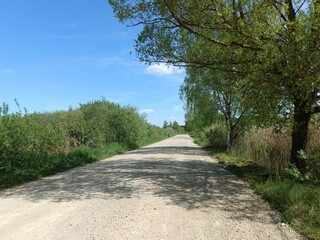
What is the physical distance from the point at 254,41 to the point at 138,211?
5207 mm

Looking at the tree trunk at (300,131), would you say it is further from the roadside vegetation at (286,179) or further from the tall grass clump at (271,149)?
the tall grass clump at (271,149)

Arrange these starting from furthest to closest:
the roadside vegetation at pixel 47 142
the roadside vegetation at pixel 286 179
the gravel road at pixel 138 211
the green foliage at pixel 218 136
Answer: the green foliage at pixel 218 136 → the roadside vegetation at pixel 47 142 → the roadside vegetation at pixel 286 179 → the gravel road at pixel 138 211

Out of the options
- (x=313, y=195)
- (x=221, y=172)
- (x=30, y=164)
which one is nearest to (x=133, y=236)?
(x=313, y=195)

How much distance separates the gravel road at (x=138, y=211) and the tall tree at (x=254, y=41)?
3070 millimetres

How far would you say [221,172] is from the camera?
13.7 metres

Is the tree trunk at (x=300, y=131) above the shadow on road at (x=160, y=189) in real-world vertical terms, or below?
above

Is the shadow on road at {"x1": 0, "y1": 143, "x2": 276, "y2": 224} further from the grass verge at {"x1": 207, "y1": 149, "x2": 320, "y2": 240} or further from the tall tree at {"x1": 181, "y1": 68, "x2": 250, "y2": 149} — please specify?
the tall tree at {"x1": 181, "y1": 68, "x2": 250, "y2": 149}

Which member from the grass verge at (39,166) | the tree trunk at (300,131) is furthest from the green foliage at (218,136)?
the tree trunk at (300,131)

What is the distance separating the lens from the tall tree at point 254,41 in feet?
27.0

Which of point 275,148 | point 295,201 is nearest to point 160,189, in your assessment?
point 295,201

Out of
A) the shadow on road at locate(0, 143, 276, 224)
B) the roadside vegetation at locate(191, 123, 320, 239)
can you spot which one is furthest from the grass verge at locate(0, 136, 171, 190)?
the roadside vegetation at locate(191, 123, 320, 239)

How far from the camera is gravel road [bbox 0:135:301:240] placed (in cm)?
591

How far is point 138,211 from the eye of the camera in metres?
7.33

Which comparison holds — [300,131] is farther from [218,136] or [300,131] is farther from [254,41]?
[218,136]
